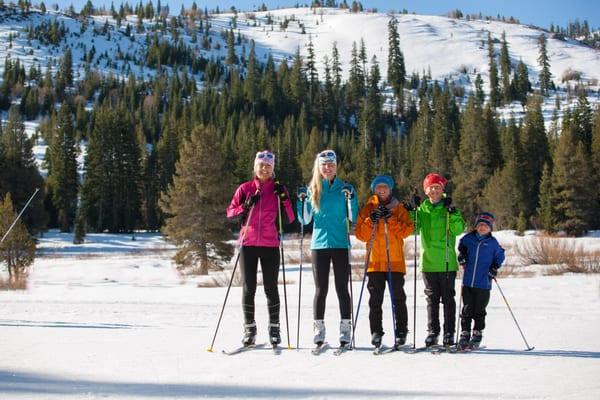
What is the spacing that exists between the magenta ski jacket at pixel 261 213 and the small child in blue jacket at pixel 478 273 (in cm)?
202

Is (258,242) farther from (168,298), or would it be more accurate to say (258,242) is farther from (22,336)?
(168,298)

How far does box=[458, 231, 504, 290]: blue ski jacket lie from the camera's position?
561 cm

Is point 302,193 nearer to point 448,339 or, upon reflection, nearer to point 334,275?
point 334,275

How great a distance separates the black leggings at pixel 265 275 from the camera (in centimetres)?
555

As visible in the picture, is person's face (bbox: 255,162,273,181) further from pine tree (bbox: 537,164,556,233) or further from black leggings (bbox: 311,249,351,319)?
pine tree (bbox: 537,164,556,233)

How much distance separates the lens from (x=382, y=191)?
18.2 feet

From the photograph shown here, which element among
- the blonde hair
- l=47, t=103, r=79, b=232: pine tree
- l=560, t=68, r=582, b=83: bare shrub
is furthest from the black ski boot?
l=560, t=68, r=582, b=83: bare shrub

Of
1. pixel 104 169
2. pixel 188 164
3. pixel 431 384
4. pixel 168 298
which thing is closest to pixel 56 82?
pixel 104 169

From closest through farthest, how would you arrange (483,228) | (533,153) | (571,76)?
(483,228), (533,153), (571,76)

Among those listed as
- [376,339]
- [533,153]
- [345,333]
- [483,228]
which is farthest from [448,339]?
[533,153]

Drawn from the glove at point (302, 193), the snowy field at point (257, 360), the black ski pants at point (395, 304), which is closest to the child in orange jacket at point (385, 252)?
the black ski pants at point (395, 304)

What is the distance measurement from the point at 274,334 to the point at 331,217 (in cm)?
137

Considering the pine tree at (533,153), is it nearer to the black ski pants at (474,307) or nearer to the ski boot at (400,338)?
the black ski pants at (474,307)

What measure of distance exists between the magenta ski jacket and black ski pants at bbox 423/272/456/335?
1.66m
